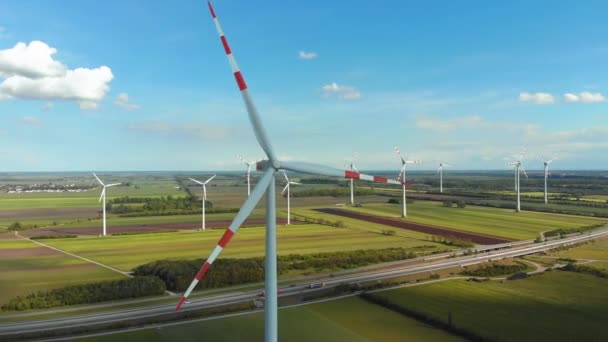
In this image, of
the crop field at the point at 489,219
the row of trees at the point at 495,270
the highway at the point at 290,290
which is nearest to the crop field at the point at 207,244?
the highway at the point at 290,290

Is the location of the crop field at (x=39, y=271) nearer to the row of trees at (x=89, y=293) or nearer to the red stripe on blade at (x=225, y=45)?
the row of trees at (x=89, y=293)

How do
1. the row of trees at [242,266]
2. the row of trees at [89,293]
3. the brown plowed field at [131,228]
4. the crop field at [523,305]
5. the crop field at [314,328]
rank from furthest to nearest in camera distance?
the brown plowed field at [131,228] < the row of trees at [242,266] < the row of trees at [89,293] < the crop field at [523,305] < the crop field at [314,328]

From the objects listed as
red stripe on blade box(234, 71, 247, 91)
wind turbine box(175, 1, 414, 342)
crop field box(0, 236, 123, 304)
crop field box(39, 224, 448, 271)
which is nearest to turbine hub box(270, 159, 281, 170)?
wind turbine box(175, 1, 414, 342)

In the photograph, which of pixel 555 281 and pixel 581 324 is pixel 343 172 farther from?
pixel 555 281

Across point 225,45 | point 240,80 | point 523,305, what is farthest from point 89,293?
point 523,305

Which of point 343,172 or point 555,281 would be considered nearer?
point 343,172

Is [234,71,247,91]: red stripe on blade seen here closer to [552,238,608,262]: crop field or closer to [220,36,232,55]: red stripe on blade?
[220,36,232,55]: red stripe on blade

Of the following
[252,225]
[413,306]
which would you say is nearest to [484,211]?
[252,225]
